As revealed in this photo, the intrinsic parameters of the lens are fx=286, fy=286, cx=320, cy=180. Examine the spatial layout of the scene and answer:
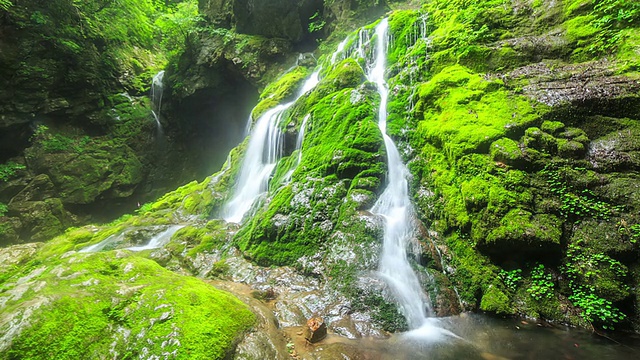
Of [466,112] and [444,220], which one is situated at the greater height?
[466,112]

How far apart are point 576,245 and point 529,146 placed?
1.70 m

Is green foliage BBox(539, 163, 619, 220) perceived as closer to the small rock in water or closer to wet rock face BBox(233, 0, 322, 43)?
the small rock in water

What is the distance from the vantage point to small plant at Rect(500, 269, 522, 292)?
169 inches

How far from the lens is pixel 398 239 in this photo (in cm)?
518

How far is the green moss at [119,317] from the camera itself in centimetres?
227

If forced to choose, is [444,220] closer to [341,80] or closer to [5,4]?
[341,80]

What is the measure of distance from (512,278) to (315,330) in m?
3.09

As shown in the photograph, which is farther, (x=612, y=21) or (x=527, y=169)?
(x=612, y=21)

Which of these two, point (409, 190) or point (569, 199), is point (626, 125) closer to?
point (569, 199)

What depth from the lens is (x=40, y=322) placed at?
2248 millimetres

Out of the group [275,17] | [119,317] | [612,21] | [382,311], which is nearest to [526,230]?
[382,311]

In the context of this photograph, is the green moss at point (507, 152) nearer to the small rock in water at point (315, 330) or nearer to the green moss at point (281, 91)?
the small rock in water at point (315, 330)

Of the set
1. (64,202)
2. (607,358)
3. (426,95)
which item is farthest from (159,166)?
(607,358)

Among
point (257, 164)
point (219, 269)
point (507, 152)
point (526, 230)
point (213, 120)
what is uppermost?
point (213, 120)
